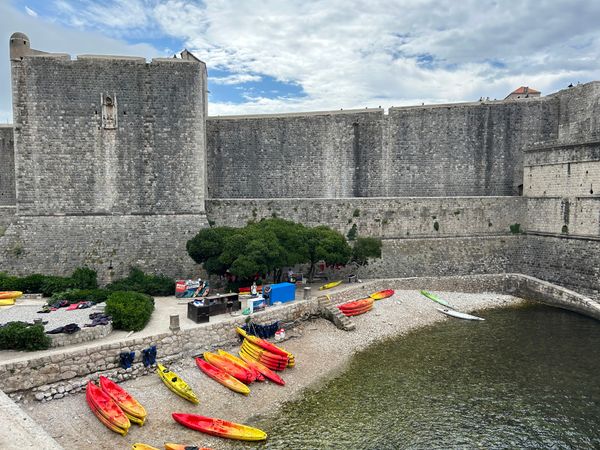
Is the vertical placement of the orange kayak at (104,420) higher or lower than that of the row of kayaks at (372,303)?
lower

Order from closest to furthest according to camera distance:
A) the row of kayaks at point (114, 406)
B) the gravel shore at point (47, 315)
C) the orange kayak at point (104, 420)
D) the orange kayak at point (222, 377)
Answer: the orange kayak at point (104, 420) < the row of kayaks at point (114, 406) < the orange kayak at point (222, 377) < the gravel shore at point (47, 315)

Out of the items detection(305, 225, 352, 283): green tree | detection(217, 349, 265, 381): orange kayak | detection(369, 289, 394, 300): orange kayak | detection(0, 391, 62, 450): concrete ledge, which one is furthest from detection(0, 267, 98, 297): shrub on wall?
detection(369, 289, 394, 300): orange kayak

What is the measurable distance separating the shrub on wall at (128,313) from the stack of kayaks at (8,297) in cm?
410

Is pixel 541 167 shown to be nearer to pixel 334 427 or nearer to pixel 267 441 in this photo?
pixel 334 427

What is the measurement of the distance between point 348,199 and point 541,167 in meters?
9.22

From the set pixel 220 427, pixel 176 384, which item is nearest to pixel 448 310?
pixel 176 384

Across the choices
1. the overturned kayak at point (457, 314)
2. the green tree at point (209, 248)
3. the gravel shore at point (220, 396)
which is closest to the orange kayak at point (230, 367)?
the gravel shore at point (220, 396)

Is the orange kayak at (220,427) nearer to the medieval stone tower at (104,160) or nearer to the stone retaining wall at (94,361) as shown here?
the stone retaining wall at (94,361)

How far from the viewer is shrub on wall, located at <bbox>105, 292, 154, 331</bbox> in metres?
12.2

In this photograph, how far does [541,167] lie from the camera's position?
2053 centimetres

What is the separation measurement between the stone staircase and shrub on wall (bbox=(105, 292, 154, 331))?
6.14 m

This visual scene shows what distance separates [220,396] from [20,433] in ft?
14.7

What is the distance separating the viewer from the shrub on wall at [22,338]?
412 inches

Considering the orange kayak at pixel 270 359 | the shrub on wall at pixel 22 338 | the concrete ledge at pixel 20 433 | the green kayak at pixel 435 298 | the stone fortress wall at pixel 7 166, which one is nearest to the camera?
the concrete ledge at pixel 20 433
